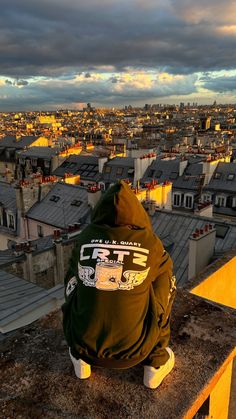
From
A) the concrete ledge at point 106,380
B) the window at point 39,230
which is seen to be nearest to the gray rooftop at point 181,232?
the window at point 39,230

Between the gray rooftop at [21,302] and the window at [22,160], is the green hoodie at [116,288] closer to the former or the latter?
the gray rooftop at [21,302]

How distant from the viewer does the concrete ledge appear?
13.2 ft

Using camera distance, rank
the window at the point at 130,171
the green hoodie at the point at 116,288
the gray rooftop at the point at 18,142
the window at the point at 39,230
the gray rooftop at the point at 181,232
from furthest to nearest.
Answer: the gray rooftop at the point at 18,142, the window at the point at 130,171, the window at the point at 39,230, the gray rooftop at the point at 181,232, the green hoodie at the point at 116,288

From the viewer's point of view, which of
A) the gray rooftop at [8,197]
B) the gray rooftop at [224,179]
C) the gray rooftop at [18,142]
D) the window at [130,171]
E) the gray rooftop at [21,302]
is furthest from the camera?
the gray rooftop at [18,142]

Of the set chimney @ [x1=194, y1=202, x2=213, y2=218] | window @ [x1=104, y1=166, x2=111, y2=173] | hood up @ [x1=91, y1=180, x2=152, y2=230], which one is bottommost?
window @ [x1=104, y1=166, x2=111, y2=173]

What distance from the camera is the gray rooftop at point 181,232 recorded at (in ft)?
51.1

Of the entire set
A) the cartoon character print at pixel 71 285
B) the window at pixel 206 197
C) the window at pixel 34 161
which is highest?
the cartoon character print at pixel 71 285

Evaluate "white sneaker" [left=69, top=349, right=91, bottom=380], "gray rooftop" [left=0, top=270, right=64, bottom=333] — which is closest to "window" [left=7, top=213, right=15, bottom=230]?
"gray rooftop" [left=0, top=270, right=64, bottom=333]

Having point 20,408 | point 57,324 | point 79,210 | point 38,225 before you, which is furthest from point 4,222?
point 20,408

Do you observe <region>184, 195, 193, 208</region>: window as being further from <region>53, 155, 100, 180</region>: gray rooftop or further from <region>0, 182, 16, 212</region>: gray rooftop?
<region>0, 182, 16, 212</region>: gray rooftop

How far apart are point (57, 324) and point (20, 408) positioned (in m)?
1.75

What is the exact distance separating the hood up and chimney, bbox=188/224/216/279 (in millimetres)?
9258

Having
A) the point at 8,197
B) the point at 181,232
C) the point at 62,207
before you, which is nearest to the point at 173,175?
the point at 62,207

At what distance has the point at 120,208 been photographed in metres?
3.97
